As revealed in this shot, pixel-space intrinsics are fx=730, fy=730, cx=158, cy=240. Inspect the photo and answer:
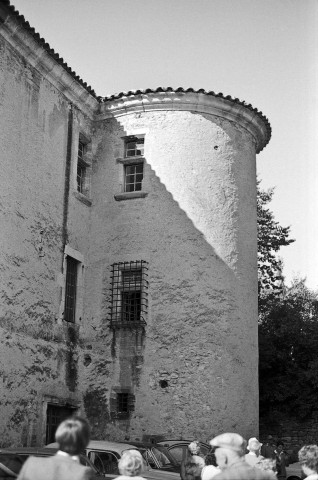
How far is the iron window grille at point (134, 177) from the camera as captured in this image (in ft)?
67.0

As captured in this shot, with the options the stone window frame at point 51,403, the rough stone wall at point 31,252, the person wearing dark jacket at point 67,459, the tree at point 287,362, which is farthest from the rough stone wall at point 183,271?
the person wearing dark jacket at point 67,459

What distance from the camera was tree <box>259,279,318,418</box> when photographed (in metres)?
23.5

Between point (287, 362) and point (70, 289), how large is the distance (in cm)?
905

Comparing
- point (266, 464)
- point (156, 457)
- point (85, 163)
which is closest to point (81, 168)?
point (85, 163)

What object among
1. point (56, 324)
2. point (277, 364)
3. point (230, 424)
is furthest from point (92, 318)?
point (277, 364)

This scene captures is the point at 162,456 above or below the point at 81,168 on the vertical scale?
below

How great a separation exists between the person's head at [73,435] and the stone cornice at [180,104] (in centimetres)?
1608

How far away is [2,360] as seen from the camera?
51.7ft

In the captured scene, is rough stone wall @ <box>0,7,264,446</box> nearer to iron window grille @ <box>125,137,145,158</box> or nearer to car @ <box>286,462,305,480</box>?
iron window grille @ <box>125,137,145,158</box>

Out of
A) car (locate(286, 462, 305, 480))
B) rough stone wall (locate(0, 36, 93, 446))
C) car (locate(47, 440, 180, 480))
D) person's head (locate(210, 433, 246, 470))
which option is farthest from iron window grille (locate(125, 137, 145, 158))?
person's head (locate(210, 433, 246, 470))

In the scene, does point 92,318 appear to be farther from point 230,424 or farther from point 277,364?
point 277,364

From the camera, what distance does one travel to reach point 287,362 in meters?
24.6

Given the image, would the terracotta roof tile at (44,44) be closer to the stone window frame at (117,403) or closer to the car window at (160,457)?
the stone window frame at (117,403)

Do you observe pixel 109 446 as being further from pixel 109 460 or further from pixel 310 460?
pixel 310 460
